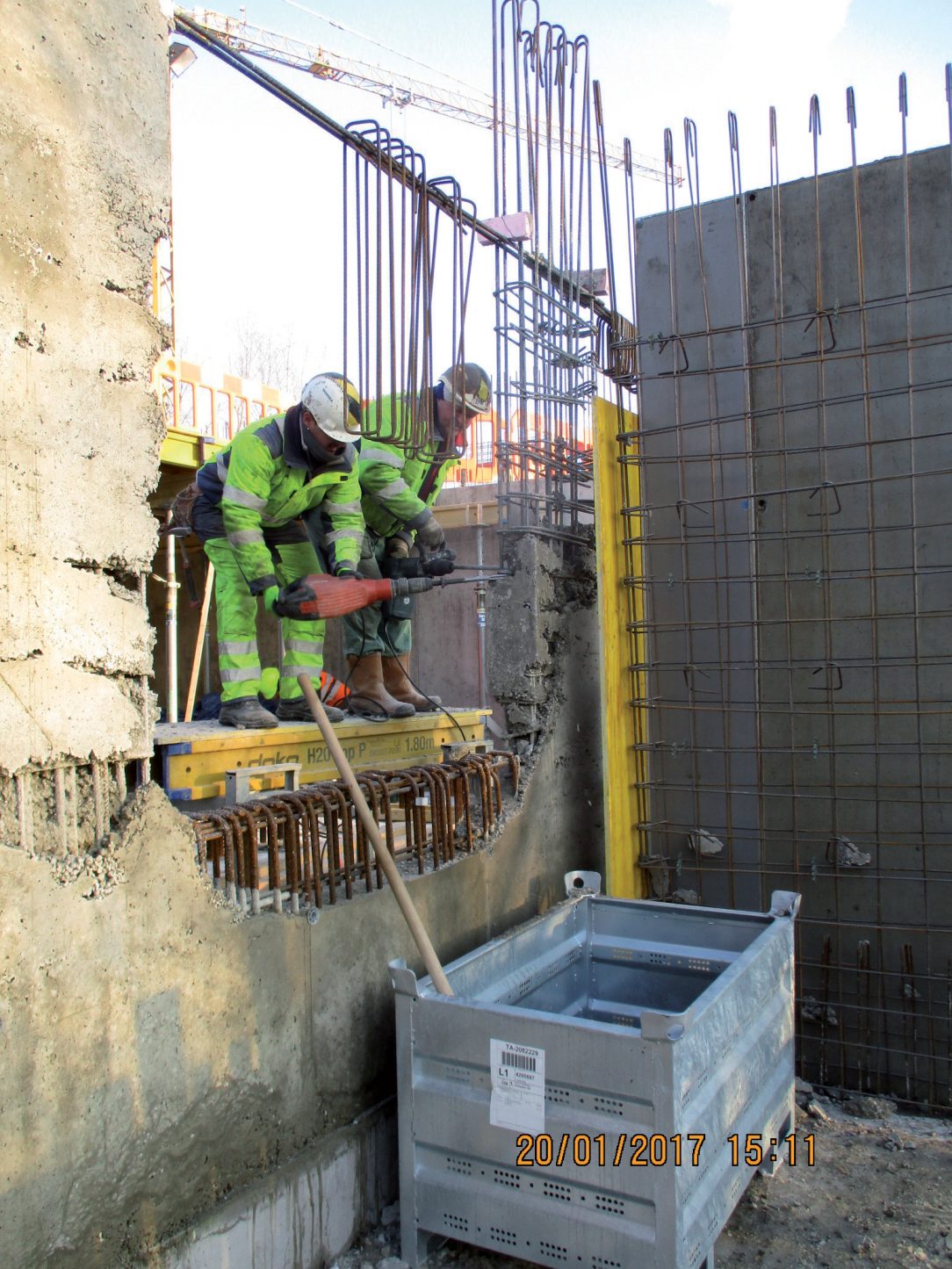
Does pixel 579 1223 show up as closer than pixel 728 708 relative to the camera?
Yes

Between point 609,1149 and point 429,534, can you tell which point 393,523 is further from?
point 609,1149

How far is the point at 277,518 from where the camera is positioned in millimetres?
5312

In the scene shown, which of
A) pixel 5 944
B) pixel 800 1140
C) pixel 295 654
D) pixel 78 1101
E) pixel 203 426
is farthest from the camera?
pixel 203 426

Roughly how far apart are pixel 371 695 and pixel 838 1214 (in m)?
3.29

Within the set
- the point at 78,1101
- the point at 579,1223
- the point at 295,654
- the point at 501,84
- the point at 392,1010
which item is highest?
the point at 501,84

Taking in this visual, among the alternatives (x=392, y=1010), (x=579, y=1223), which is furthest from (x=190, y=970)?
(x=579, y=1223)

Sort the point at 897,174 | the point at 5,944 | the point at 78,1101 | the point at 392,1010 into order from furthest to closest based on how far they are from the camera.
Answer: the point at 897,174
the point at 392,1010
the point at 78,1101
the point at 5,944

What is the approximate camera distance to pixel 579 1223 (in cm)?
300

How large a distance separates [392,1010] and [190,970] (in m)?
1.14

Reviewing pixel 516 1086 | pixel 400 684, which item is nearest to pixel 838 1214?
pixel 516 1086

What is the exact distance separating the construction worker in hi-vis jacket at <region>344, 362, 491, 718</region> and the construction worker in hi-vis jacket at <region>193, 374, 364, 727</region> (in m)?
0.34

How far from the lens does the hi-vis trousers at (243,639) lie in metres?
5.05

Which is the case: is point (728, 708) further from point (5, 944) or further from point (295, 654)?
point (5, 944)

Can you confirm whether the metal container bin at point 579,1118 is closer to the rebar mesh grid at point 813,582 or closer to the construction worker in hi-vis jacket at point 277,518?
the rebar mesh grid at point 813,582
